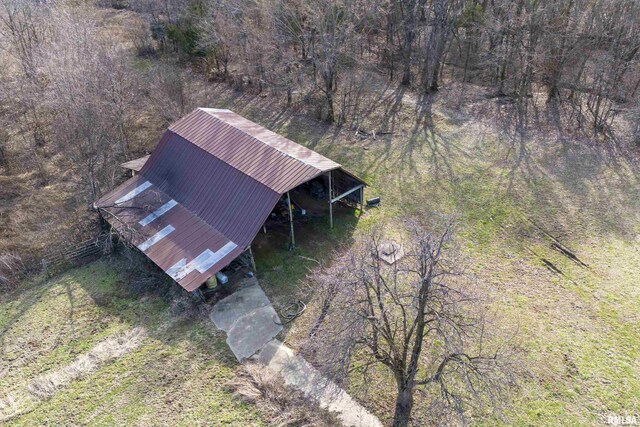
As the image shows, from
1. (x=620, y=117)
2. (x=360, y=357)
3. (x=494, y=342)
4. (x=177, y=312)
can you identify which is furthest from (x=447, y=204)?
(x=620, y=117)

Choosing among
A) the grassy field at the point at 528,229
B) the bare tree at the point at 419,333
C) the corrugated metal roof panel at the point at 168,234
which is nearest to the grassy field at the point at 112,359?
the corrugated metal roof panel at the point at 168,234

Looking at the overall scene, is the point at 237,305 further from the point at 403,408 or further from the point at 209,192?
the point at 403,408


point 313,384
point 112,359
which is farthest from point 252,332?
point 112,359

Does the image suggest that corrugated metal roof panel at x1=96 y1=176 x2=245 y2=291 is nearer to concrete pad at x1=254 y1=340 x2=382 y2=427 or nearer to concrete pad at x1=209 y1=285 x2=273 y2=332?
concrete pad at x1=209 y1=285 x2=273 y2=332

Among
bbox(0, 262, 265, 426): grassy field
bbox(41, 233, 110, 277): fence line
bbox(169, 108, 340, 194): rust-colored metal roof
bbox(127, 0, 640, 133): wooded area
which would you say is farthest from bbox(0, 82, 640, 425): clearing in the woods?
bbox(127, 0, 640, 133): wooded area

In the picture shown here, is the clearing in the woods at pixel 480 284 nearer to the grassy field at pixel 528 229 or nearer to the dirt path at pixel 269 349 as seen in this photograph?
the grassy field at pixel 528 229

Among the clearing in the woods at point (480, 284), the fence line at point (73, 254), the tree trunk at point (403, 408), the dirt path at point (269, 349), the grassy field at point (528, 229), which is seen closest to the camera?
the tree trunk at point (403, 408)

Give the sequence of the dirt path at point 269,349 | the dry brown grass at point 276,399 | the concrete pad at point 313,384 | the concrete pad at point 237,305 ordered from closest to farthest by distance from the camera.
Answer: the dry brown grass at point 276,399 < the concrete pad at point 313,384 < the dirt path at point 269,349 < the concrete pad at point 237,305
